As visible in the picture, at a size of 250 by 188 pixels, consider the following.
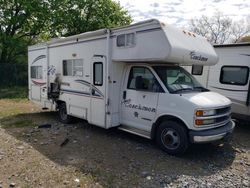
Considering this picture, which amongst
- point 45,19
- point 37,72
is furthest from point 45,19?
point 37,72

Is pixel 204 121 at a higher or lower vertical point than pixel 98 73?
lower

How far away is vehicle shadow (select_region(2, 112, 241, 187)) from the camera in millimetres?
4836

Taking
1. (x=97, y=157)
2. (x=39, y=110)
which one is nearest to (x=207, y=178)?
(x=97, y=157)

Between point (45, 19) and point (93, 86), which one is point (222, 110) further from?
point (45, 19)

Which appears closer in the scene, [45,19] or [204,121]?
[204,121]

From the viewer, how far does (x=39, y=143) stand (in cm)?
648

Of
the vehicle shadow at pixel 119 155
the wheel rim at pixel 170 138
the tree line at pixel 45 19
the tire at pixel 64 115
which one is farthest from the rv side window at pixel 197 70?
the tree line at pixel 45 19

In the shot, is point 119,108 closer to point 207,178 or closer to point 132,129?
point 132,129

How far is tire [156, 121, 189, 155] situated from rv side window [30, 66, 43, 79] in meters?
5.62

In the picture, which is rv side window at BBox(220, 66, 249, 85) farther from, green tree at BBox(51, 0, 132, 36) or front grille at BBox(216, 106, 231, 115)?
green tree at BBox(51, 0, 132, 36)

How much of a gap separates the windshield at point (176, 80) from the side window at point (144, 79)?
0.62ft

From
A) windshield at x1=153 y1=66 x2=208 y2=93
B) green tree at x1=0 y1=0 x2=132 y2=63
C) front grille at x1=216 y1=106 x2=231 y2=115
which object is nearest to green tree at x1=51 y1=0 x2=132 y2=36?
green tree at x1=0 y1=0 x2=132 y2=63

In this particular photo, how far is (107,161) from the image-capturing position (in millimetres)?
5398

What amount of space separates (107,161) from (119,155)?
1.44 feet
